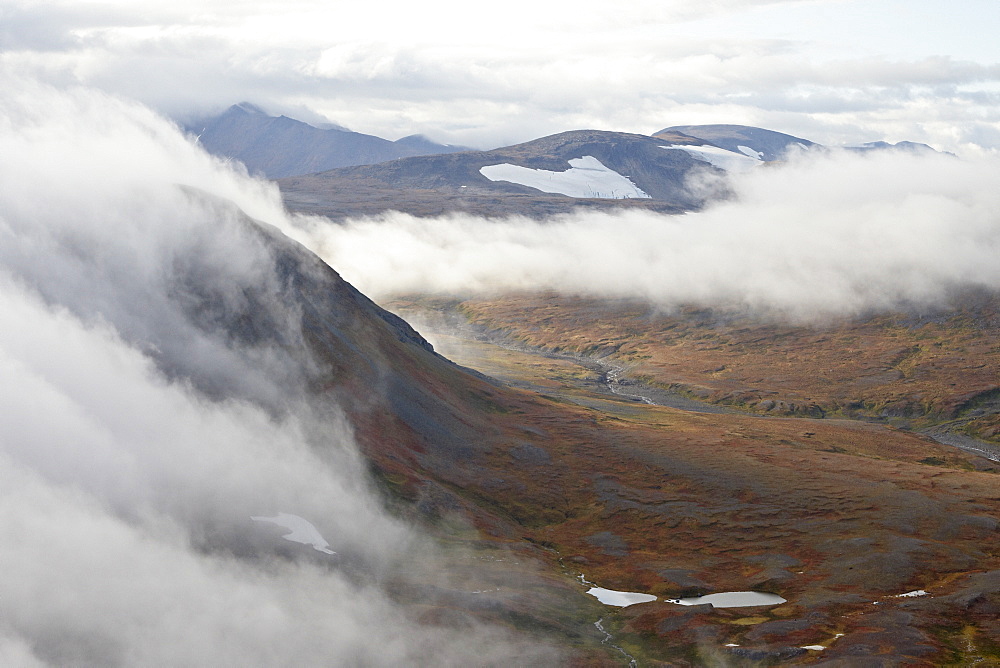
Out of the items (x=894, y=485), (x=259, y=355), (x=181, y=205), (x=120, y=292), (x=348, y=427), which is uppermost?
(x=181, y=205)

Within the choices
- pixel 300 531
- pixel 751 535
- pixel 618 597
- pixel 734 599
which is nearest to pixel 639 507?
pixel 751 535

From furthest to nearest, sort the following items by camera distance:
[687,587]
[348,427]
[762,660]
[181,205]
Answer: [181,205], [348,427], [687,587], [762,660]

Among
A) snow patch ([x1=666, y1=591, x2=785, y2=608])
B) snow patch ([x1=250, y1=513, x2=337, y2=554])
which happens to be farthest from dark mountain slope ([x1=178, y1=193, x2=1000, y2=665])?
snow patch ([x1=250, y1=513, x2=337, y2=554])

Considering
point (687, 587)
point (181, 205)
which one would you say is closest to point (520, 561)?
point (687, 587)

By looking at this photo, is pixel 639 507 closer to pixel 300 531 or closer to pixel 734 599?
pixel 734 599

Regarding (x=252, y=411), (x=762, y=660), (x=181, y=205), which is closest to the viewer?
(x=762, y=660)

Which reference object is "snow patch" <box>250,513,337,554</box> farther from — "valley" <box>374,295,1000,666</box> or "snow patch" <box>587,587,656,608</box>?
"valley" <box>374,295,1000,666</box>

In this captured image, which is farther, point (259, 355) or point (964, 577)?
point (259, 355)

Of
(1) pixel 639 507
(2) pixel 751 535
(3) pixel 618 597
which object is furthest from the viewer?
(1) pixel 639 507

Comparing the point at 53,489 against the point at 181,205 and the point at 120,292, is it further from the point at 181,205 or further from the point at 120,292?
the point at 181,205
